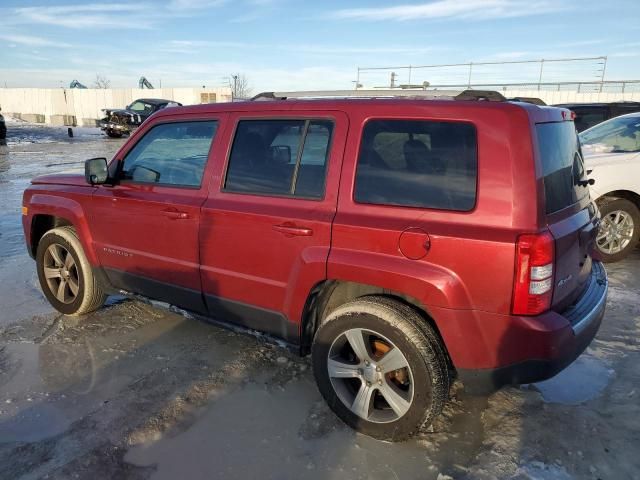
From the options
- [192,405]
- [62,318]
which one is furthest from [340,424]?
[62,318]

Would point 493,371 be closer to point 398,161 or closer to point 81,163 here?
point 398,161

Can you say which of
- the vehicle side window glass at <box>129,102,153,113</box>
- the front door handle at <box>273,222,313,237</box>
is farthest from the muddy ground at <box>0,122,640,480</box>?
the vehicle side window glass at <box>129,102,153,113</box>

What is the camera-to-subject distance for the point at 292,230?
2799mm

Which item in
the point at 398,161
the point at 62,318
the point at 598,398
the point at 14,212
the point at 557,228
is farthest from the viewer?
the point at 14,212

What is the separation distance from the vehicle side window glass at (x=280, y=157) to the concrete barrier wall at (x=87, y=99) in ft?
117

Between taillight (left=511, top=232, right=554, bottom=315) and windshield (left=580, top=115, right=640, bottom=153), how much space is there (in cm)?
458

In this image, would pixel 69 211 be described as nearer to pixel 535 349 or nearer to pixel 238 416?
pixel 238 416

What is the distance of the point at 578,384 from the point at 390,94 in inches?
90.6

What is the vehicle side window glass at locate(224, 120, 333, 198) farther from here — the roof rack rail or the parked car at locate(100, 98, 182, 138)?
the parked car at locate(100, 98, 182, 138)

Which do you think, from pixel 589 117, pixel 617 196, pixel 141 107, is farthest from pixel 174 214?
pixel 141 107

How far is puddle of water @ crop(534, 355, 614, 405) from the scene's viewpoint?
3.11m

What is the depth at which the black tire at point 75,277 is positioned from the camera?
13.6 feet

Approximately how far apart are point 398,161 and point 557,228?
0.85 m

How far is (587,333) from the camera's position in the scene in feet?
8.47
